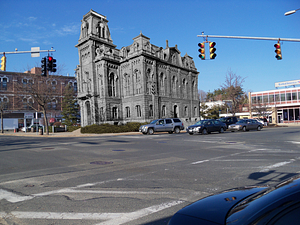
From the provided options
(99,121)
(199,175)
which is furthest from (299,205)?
(99,121)

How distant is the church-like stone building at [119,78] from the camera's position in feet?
139

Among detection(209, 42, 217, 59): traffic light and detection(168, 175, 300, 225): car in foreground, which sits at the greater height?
detection(209, 42, 217, 59): traffic light

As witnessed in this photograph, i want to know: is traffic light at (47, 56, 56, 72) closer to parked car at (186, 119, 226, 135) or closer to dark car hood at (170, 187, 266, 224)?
parked car at (186, 119, 226, 135)

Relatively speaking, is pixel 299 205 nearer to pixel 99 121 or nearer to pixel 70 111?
pixel 99 121

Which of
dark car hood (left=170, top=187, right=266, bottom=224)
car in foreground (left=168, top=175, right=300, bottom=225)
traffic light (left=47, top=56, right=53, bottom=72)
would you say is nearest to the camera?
car in foreground (left=168, top=175, right=300, bottom=225)

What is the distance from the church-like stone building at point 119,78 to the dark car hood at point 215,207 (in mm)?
38322

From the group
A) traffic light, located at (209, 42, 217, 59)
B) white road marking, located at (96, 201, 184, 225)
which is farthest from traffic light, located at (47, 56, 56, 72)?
white road marking, located at (96, 201, 184, 225)

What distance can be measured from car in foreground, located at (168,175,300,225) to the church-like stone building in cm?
3857

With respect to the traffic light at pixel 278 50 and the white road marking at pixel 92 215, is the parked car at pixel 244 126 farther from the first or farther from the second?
the white road marking at pixel 92 215

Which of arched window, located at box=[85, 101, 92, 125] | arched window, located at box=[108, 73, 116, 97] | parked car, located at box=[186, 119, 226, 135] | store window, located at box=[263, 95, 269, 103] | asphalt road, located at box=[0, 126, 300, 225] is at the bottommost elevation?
asphalt road, located at box=[0, 126, 300, 225]

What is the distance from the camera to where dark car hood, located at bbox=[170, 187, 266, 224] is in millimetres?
1845

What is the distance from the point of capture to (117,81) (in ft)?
150

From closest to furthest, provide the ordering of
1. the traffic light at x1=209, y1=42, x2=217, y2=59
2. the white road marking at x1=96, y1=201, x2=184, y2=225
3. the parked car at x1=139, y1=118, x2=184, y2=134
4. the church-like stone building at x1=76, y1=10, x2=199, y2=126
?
the white road marking at x1=96, y1=201, x2=184, y2=225
the traffic light at x1=209, y1=42, x2=217, y2=59
the parked car at x1=139, y1=118, x2=184, y2=134
the church-like stone building at x1=76, y1=10, x2=199, y2=126

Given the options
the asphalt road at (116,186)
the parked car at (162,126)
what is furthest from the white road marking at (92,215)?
the parked car at (162,126)
